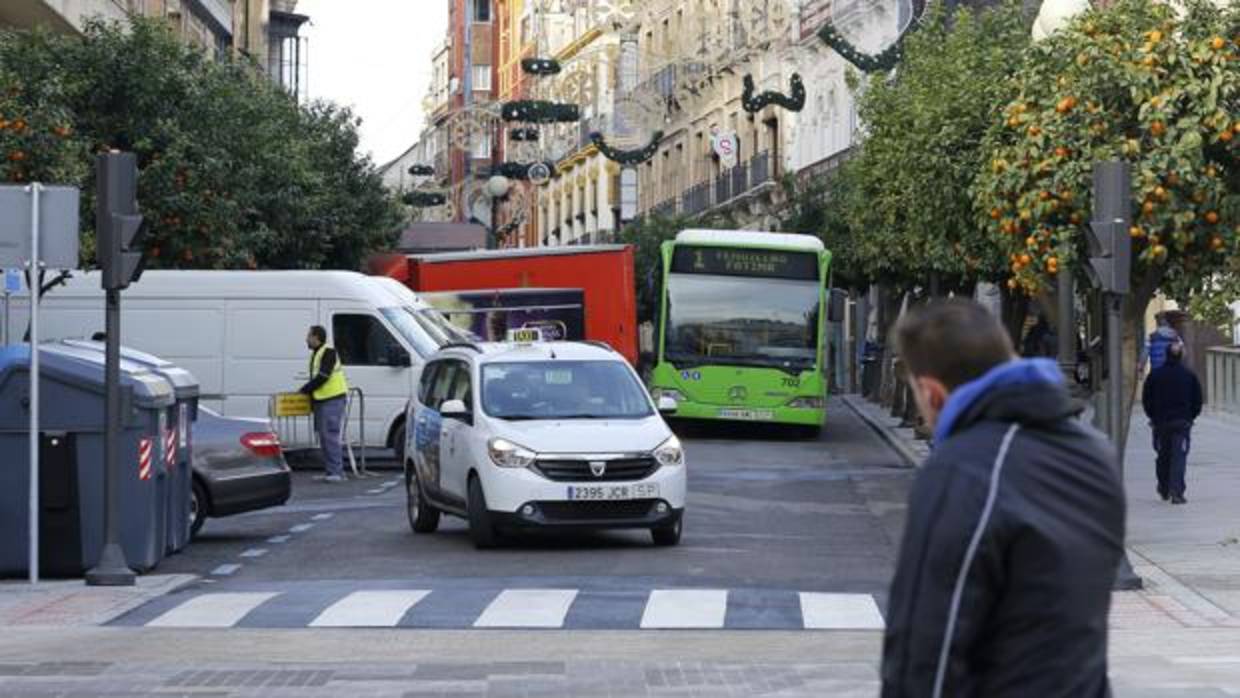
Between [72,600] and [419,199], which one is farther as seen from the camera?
[419,199]

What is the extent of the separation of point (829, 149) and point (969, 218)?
121 feet

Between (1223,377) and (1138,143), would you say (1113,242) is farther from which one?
(1223,377)

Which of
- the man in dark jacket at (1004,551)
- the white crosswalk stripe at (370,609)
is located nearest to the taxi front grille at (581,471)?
the white crosswalk stripe at (370,609)

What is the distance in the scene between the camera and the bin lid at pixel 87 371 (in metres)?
17.8

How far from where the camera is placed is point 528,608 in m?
15.5

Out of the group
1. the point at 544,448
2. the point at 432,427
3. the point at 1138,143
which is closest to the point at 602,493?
the point at 544,448

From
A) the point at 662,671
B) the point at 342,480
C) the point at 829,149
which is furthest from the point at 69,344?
the point at 829,149

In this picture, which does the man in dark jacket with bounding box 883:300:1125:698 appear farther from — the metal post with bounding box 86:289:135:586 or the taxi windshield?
the taxi windshield

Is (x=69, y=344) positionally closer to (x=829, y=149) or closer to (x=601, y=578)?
(x=601, y=578)

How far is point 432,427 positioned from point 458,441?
3.77 feet

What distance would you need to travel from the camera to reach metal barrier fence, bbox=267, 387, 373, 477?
30.2 meters

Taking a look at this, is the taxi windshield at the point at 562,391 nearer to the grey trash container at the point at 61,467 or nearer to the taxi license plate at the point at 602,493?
the taxi license plate at the point at 602,493

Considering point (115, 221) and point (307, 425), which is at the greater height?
point (115, 221)

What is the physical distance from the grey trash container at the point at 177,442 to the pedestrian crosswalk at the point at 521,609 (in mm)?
2502
